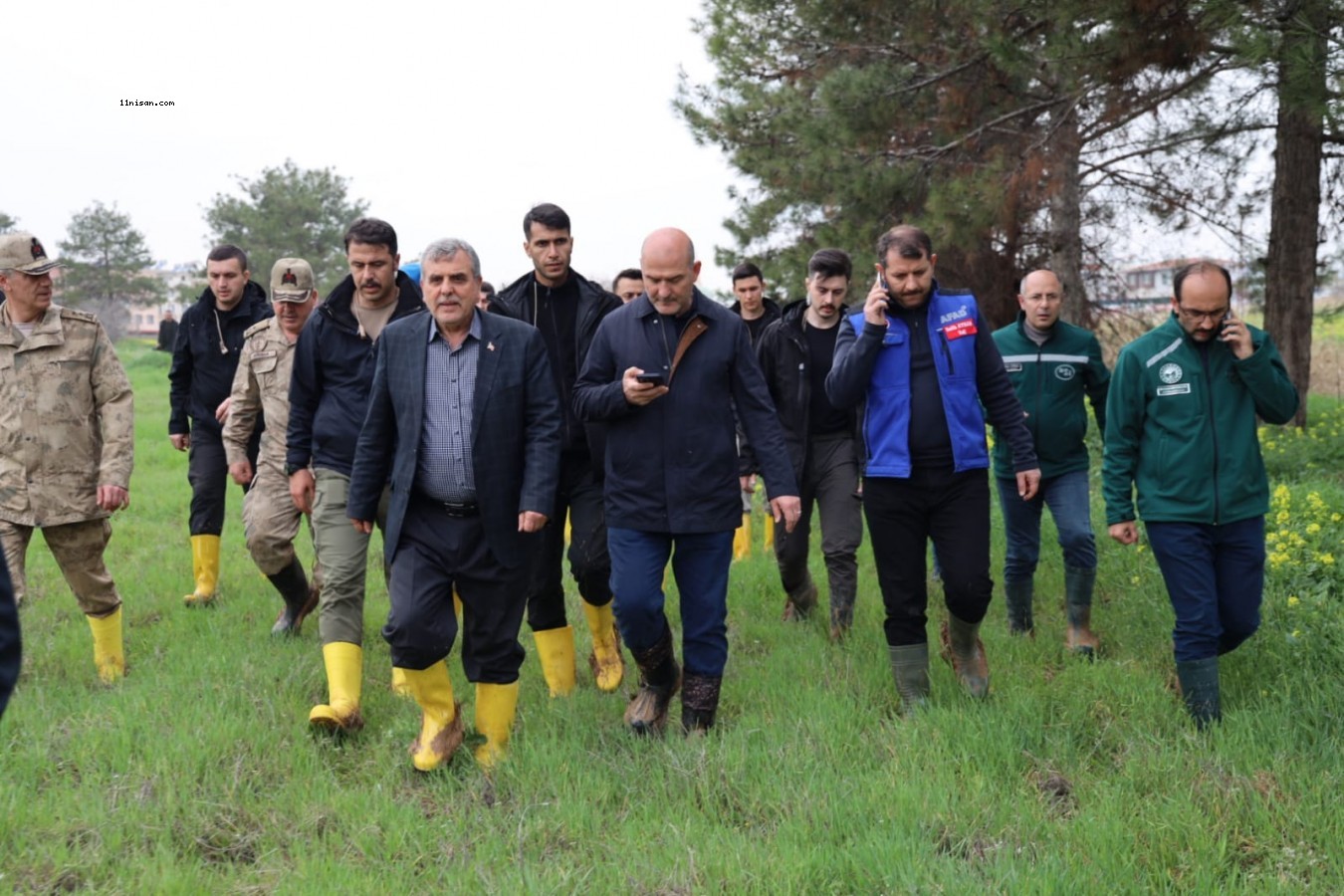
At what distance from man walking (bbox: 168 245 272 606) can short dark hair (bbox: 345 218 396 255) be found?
2.35 m

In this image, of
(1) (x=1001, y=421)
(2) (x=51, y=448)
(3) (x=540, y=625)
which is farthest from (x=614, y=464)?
(2) (x=51, y=448)

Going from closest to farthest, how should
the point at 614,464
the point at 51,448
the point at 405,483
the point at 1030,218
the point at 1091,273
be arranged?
the point at 405,483 → the point at 614,464 → the point at 51,448 → the point at 1030,218 → the point at 1091,273

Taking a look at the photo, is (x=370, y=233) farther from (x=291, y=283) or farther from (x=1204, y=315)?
(x=1204, y=315)

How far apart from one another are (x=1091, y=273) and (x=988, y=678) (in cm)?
1293

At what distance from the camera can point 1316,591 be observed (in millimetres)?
6035

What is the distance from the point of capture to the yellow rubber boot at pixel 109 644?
6207mm

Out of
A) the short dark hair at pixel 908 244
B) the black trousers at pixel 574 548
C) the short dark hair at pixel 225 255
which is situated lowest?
the black trousers at pixel 574 548

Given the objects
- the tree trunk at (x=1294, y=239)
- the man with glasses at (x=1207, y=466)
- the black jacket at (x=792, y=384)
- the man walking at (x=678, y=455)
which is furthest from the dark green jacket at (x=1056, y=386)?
the tree trunk at (x=1294, y=239)

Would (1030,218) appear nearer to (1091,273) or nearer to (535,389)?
(1091,273)

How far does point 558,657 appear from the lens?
5.98 m

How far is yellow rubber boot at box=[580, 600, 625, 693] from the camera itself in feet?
20.1

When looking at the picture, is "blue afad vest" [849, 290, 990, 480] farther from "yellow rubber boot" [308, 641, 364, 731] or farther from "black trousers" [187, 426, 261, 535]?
"black trousers" [187, 426, 261, 535]

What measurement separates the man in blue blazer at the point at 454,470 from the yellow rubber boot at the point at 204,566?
351 cm

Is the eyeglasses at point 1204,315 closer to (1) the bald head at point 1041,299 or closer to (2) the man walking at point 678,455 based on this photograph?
(1) the bald head at point 1041,299
